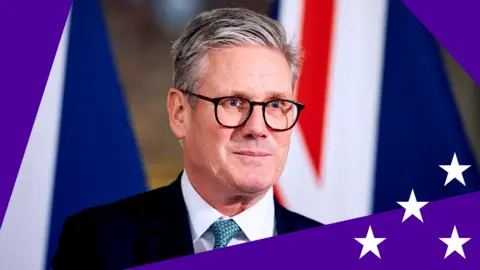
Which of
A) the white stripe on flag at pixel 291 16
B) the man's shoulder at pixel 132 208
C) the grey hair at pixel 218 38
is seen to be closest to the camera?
the grey hair at pixel 218 38

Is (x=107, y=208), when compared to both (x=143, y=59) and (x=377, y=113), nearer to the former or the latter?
(x=143, y=59)

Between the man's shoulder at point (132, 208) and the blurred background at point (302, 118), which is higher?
the blurred background at point (302, 118)

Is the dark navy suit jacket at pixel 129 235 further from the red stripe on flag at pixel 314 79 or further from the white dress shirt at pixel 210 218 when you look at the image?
the red stripe on flag at pixel 314 79

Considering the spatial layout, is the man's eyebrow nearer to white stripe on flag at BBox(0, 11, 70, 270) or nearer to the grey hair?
the grey hair

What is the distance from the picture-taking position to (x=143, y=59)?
1867 millimetres

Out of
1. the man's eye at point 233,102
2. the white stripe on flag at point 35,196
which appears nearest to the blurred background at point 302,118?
the white stripe on flag at point 35,196

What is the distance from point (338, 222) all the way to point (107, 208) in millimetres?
643

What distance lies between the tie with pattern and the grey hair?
1.16 ft

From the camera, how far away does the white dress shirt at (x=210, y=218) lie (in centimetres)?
179

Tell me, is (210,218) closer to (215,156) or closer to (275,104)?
(215,156)

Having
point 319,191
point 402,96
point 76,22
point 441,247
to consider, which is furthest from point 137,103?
point 441,247

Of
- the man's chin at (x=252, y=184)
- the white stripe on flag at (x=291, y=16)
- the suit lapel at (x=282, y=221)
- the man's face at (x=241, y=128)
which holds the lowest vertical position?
the suit lapel at (x=282, y=221)

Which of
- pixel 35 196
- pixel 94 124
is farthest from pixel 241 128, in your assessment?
pixel 35 196

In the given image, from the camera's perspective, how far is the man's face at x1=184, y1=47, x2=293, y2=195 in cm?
170
